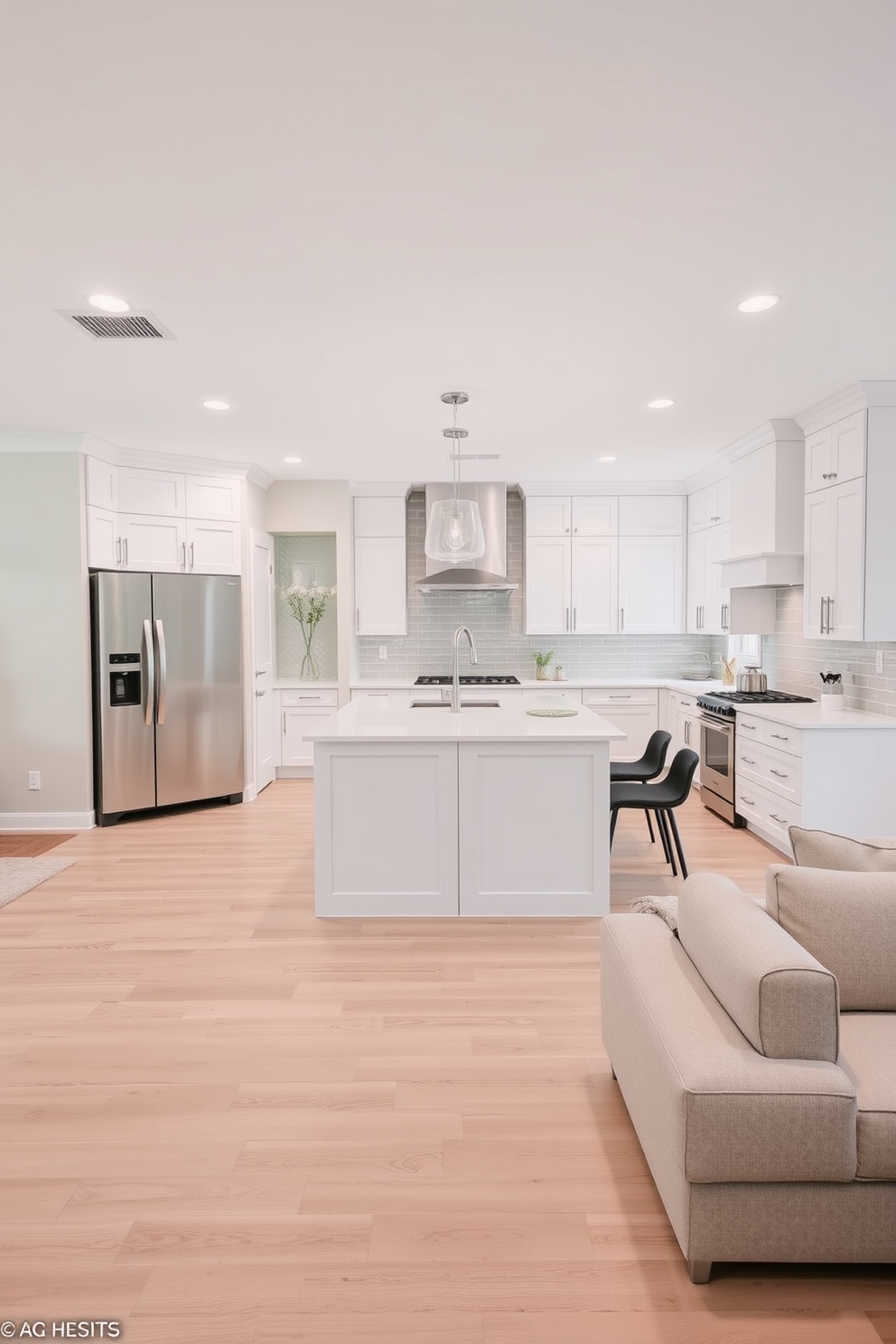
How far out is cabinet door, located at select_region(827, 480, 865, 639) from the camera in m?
4.25

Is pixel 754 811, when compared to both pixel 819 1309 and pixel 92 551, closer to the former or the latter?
pixel 819 1309

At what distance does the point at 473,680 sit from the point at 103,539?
3200mm

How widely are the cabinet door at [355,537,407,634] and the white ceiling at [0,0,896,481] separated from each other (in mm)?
2775

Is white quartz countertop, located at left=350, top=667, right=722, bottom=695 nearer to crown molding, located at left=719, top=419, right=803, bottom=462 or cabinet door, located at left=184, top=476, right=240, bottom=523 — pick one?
cabinet door, located at left=184, top=476, right=240, bottom=523

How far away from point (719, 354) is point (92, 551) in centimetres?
407

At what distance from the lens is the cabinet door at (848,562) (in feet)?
13.9

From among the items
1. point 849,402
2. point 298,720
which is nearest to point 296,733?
point 298,720

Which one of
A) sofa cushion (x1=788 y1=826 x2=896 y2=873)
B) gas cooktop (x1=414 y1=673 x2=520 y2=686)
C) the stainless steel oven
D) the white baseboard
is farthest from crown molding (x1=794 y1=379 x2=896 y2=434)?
the white baseboard

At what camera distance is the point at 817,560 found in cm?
473

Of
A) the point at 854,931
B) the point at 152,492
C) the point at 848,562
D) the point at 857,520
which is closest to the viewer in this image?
the point at 854,931

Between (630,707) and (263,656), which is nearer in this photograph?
(263,656)

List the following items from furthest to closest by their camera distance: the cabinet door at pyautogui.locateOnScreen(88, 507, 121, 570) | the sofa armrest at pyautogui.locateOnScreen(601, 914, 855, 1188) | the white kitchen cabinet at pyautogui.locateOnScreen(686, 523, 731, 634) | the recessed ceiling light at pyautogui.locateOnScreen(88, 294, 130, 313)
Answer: the white kitchen cabinet at pyautogui.locateOnScreen(686, 523, 731, 634), the cabinet door at pyautogui.locateOnScreen(88, 507, 121, 570), the recessed ceiling light at pyautogui.locateOnScreen(88, 294, 130, 313), the sofa armrest at pyautogui.locateOnScreen(601, 914, 855, 1188)

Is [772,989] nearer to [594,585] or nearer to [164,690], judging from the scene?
[164,690]

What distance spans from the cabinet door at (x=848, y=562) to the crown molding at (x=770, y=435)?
58 cm
